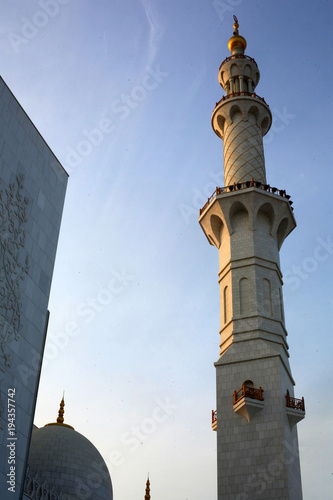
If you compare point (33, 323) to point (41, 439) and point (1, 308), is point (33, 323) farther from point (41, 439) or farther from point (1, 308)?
point (41, 439)

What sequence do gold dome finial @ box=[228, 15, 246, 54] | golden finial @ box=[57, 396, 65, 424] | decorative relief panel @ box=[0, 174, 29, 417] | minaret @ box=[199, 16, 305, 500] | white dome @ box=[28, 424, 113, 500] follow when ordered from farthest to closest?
gold dome finial @ box=[228, 15, 246, 54], golden finial @ box=[57, 396, 65, 424], white dome @ box=[28, 424, 113, 500], minaret @ box=[199, 16, 305, 500], decorative relief panel @ box=[0, 174, 29, 417]

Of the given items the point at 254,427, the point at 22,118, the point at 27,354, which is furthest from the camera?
the point at 254,427

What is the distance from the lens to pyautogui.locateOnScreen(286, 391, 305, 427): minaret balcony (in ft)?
68.5

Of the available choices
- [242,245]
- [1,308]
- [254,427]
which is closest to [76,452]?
[254,427]

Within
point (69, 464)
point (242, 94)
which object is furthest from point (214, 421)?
point (242, 94)

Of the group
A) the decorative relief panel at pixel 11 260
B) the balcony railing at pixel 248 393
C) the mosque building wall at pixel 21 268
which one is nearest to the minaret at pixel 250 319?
the balcony railing at pixel 248 393

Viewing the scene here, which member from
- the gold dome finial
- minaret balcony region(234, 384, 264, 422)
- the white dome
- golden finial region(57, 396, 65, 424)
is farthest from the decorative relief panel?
the gold dome finial

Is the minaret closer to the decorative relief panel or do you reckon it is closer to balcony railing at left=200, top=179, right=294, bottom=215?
balcony railing at left=200, top=179, right=294, bottom=215

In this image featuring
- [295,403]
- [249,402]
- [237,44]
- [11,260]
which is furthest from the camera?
[237,44]

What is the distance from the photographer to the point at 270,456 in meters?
19.8

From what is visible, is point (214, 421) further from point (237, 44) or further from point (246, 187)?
point (237, 44)

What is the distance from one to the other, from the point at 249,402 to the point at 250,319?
3.48 meters

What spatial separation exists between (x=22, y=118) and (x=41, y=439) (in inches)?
582

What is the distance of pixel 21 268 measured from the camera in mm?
16391
